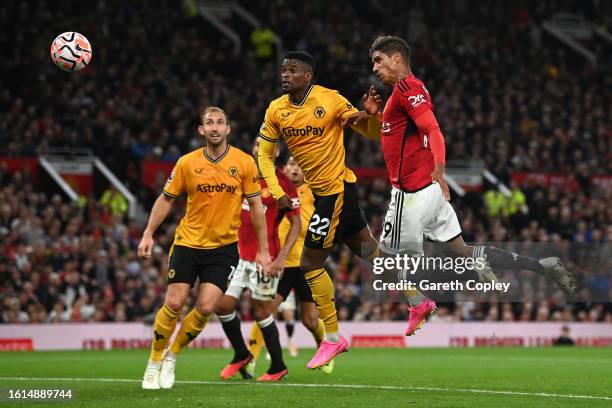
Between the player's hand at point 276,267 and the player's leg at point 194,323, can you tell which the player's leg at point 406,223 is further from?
the player's leg at point 194,323

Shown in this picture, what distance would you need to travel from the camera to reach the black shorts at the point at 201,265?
459 inches

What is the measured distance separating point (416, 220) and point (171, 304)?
9.18ft

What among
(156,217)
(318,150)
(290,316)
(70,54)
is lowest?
(290,316)

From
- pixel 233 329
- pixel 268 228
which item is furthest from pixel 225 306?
pixel 268 228

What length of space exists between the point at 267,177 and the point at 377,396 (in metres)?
2.47

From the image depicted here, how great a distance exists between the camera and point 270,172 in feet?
37.8

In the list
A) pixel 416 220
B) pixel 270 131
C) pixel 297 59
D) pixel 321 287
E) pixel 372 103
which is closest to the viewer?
pixel 416 220

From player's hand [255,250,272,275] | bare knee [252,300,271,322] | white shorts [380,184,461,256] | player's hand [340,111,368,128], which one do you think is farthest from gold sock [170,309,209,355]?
player's hand [340,111,368,128]

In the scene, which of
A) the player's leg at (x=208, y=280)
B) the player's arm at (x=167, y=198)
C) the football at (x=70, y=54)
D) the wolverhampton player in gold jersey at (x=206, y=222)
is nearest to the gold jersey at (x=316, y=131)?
the wolverhampton player in gold jersey at (x=206, y=222)

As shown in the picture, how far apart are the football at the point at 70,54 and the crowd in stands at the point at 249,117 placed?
358 inches

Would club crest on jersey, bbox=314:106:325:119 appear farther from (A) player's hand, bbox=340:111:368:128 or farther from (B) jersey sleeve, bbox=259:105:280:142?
(B) jersey sleeve, bbox=259:105:280:142

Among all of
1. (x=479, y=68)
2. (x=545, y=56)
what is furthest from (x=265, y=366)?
(x=545, y=56)

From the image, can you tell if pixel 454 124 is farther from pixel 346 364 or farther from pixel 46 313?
pixel 346 364

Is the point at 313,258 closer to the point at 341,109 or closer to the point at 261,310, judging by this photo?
the point at 341,109
